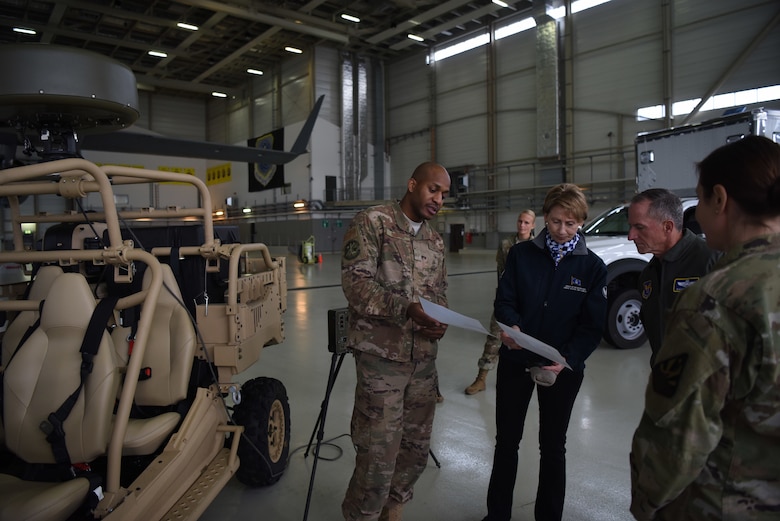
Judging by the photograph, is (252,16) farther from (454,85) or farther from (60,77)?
(60,77)

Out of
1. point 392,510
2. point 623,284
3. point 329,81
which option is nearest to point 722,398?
point 392,510

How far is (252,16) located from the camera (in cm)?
1888

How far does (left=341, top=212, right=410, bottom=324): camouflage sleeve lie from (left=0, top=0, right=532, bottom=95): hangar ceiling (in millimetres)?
18993

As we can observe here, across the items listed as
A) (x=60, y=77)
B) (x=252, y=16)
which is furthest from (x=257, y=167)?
(x=60, y=77)

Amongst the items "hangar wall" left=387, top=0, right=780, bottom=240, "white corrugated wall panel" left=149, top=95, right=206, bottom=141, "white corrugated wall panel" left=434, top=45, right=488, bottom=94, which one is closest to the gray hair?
"hangar wall" left=387, top=0, right=780, bottom=240

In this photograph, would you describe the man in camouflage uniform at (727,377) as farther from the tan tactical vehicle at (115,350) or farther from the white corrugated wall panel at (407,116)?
the white corrugated wall panel at (407,116)

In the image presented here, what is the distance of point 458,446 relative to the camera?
11.5 ft

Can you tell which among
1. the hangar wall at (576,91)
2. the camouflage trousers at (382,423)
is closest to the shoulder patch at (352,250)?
the camouflage trousers at (382,423)

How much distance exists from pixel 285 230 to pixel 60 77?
22.5 meters

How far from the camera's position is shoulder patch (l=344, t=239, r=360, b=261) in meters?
2.20

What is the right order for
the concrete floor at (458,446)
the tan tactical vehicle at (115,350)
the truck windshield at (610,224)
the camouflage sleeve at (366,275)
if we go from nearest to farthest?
the tan tactical vehicle at (115,350)
the camouflage sleeve at (366,275)
the concrete floor at (458,446)
the truck windshield at (610,224)

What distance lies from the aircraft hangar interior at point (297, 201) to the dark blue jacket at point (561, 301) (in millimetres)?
1010

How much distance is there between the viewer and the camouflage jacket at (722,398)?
1012 millimetres

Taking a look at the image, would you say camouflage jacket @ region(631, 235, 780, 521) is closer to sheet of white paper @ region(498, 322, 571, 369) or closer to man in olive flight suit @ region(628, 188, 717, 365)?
sheet of white paper @ region(498, 322, 571, 369)
